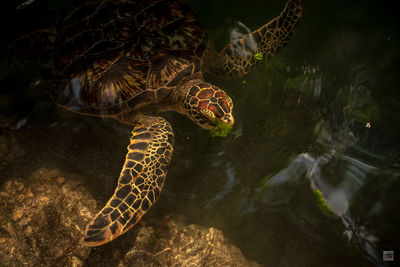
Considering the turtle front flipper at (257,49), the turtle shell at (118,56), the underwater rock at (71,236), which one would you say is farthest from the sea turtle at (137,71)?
the underwater rock at (71,236)

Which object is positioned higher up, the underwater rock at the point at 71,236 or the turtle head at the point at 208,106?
the turtle head at the point at 208,106

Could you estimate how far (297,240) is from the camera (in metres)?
2.44

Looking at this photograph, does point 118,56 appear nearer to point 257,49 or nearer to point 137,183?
point 137,183

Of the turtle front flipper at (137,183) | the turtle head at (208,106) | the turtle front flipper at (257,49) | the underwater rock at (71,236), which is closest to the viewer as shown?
the turtle front flipper at (137,183)

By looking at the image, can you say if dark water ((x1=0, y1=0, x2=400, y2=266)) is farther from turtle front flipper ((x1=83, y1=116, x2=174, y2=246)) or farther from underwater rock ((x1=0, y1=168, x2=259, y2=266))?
turtle front flipper ((x1=83, y1=116, x2=174, y2=246))

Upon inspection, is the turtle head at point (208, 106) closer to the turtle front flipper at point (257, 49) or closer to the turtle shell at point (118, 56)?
the turtle shell at point (118, 56)

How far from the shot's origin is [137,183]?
213cm

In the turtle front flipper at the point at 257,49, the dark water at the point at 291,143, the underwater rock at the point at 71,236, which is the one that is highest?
the turtle front flipper at the point at 257,49

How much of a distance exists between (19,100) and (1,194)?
1097 mm

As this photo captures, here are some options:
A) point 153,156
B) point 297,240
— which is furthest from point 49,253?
point 297,240

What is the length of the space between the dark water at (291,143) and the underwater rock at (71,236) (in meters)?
0.14

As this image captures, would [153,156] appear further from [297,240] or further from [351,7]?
[351,7]

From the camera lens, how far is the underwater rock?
2.17 metres

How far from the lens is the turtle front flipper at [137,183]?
1.92 meters
